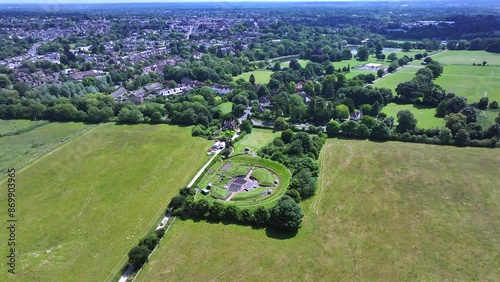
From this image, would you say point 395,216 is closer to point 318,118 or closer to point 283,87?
point 318,118

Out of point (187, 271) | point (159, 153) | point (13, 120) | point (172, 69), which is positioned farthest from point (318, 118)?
point (13, 120)

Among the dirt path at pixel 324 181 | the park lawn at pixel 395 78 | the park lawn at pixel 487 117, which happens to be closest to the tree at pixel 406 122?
the dirt path at pixel 324 181

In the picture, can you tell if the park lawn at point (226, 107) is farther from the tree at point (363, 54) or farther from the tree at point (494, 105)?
the tree at point (363, 54)

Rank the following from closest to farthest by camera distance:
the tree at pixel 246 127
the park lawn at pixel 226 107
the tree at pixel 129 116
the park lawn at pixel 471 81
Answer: the tree at pixel 246 127 < the tree at pixel 129 116 < the park lawn at pixel 226 107 < the park lawn at pixel 471 81

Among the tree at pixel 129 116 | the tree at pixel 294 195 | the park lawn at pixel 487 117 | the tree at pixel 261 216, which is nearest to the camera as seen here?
the tree at pixel 261 216

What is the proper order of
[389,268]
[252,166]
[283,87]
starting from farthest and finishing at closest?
[283,87] < [252,166] < [389,268]

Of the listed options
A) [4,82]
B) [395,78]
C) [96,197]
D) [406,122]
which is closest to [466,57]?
[395,78]

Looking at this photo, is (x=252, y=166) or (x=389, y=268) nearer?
(x=389, y=268)
